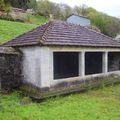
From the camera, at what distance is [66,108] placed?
12539 mm

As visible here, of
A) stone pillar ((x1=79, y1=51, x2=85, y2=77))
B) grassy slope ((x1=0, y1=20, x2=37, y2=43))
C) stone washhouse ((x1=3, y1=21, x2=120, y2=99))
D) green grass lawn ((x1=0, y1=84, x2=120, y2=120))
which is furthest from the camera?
grassy slope ((x1=0, y1=20, x2=37, y2=43))

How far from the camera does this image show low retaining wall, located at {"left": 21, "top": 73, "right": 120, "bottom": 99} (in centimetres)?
1435

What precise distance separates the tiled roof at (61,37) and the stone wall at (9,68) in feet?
2.90

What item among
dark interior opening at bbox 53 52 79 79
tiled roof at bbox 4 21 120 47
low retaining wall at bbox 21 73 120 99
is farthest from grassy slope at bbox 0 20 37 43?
low retaining wall at bbox 21 73 120 99

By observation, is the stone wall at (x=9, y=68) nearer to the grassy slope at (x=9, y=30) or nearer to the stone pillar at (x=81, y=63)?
the stone pillar at (x=81, y=63)

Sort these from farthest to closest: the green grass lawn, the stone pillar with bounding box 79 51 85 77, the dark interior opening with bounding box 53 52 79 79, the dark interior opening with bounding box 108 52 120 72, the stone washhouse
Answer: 1. the dark interior opening with bounding box 108 52 120 72
2. the dark interior opening with bounding box 53 52 79 79
3. the stone pillar with bounding box 79 51 85 77
4. the stone washhouse
5. the green grass lawn

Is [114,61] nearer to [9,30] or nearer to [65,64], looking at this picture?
[65,64]

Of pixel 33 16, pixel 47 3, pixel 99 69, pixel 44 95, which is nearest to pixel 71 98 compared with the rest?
pixel 44 95

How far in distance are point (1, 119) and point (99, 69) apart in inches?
425

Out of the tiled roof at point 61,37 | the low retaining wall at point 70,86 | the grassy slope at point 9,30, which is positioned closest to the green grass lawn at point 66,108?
the low retaining wall at point 70,86

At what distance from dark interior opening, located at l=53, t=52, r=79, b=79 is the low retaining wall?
2036 mm

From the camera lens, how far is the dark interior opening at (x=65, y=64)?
1892 cm

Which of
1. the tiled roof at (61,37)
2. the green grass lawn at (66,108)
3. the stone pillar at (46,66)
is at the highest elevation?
the tiled roof at (61,37)

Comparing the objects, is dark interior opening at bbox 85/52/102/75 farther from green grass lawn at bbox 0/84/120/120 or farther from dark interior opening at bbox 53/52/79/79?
green grass lawn at bbox 0/84/120/120
